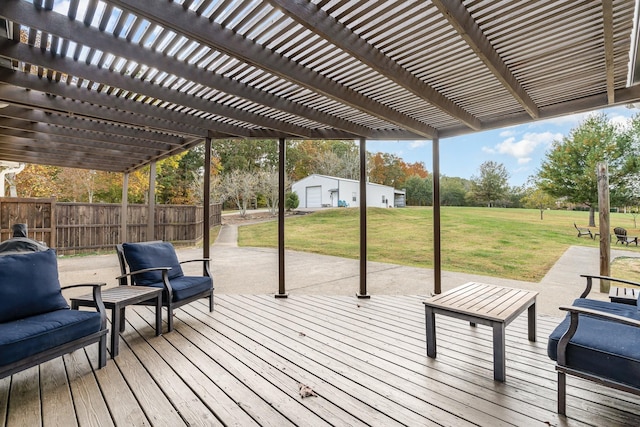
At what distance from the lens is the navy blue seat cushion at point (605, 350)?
1648 mm

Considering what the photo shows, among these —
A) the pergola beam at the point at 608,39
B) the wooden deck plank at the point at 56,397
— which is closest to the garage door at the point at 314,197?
the pergola beam at the point at 608,39

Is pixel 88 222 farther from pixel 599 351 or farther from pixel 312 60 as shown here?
pixel 599 351

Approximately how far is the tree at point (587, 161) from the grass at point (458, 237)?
3.71 feet

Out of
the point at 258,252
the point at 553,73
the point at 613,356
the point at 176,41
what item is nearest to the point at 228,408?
the point at 613,356

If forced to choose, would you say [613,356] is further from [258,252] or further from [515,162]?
[515,162]

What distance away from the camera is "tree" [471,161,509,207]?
12663 mm

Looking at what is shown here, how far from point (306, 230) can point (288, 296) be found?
882 centimetres

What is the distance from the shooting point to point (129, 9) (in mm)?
1564

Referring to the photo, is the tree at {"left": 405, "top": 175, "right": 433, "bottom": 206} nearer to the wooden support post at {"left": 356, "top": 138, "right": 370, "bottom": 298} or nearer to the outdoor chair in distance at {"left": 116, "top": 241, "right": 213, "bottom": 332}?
the wooden support post at {"left": 356, "top": 138, "right": 370, "bottom": 298}

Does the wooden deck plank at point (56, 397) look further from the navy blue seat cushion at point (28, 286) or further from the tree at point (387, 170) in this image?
the tree at point (387, 170)

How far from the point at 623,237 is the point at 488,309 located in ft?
24.0

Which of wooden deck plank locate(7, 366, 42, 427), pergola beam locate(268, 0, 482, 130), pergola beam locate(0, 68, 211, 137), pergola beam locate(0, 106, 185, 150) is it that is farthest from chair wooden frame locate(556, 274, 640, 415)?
pergola beam locate(0, 106, 185, 150)

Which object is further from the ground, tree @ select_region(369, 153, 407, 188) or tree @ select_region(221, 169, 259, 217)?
tree @ select_region(369, 153, 407, 188)

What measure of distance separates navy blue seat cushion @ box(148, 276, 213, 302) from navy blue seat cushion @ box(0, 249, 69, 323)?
0.97 metres
